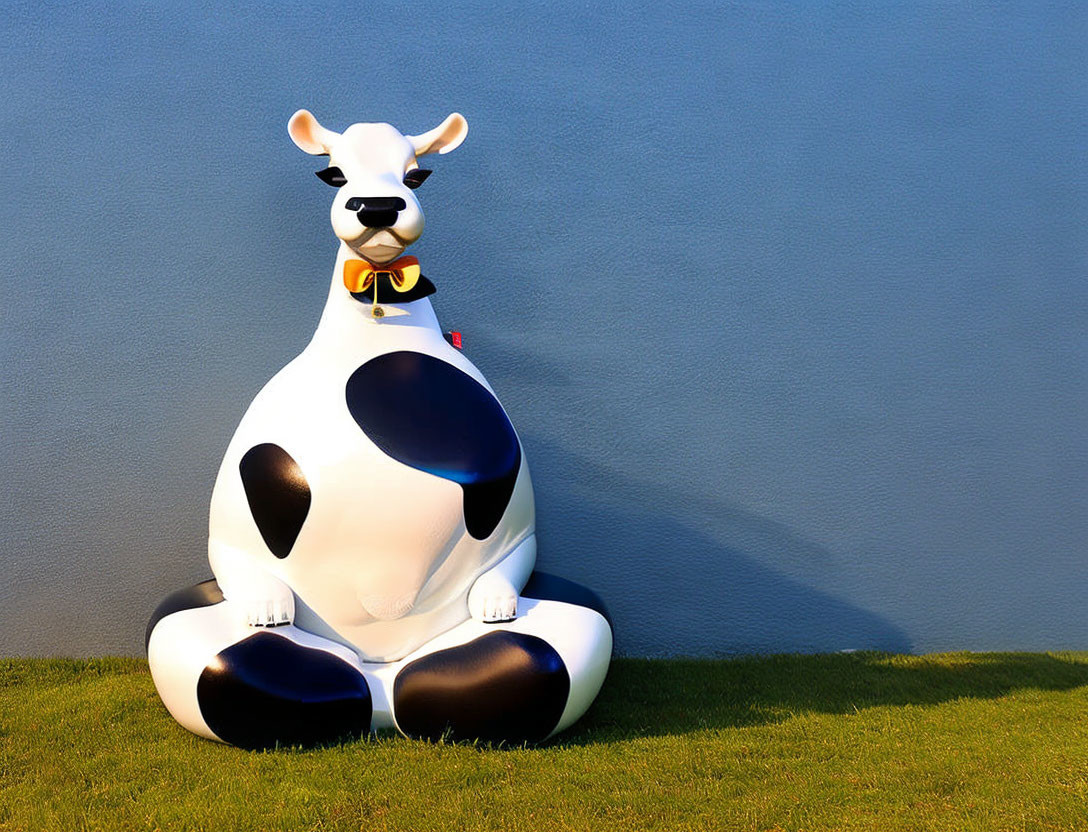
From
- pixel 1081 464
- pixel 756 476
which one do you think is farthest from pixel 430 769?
pixel 1081 464

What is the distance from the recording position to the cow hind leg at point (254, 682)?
2.13m

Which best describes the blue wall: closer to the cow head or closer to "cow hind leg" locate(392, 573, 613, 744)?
the cow head

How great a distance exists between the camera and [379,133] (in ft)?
8.37

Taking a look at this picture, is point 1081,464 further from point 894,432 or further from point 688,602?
point 688,602

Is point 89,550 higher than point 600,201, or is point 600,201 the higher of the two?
point 600,201

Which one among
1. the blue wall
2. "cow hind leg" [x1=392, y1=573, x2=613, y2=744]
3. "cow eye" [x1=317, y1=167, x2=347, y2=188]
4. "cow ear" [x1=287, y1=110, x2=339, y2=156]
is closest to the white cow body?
"cow hind leg" [x1=392, y1=573, x2=613, y2=744]

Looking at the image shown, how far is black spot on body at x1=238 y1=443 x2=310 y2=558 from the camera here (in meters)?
2.31

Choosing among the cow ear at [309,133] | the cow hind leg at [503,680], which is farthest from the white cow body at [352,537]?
the cow ear at [309,133]

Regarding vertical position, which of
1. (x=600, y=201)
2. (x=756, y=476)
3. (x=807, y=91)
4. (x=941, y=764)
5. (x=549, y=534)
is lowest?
(x=941, y=764)

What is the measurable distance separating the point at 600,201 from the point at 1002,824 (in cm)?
232

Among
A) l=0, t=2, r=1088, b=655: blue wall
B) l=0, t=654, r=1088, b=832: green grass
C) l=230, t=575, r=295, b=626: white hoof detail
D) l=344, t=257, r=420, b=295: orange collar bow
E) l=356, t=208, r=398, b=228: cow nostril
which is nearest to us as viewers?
l=0, t=654, r=1088, b=832: green grass

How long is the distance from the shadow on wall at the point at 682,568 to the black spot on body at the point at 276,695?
47.4 inches

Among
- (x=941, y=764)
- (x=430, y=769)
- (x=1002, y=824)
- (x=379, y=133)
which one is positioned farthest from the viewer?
(x=379, y=133)

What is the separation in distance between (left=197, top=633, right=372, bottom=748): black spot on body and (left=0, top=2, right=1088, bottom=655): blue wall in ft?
3.66
